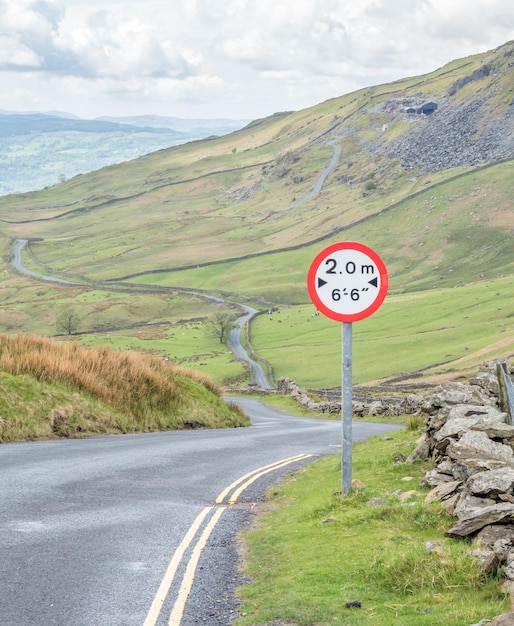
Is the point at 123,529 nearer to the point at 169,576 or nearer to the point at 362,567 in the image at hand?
the point at 169,576

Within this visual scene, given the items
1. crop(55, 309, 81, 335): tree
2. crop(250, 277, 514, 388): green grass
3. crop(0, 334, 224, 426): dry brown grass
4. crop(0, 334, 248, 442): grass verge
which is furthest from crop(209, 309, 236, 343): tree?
crop(0, 334, 224, 426): dry brown grass

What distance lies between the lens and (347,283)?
1191cm

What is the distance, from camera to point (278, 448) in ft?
75.8

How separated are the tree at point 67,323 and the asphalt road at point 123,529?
134278mm

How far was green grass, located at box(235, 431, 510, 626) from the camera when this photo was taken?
7.80 metres

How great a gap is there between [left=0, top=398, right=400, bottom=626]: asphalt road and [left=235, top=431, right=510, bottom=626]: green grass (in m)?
0.51

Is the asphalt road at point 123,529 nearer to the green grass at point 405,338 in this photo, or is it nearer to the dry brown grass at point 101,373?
the dry brown grass at point 101,373

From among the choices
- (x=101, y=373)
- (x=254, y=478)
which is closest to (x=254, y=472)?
(x=254, y=478)

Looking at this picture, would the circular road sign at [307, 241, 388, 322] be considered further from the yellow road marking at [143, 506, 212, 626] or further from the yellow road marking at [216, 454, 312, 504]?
the yellow road marking at [216, 454, 312, 504]

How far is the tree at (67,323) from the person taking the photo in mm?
151125

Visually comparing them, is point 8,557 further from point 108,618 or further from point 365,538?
point 365,538

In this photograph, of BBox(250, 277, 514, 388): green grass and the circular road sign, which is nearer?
the circular road sign

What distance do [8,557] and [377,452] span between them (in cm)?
1074

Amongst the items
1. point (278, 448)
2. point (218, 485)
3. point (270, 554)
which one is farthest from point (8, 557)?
point (278, 448)
